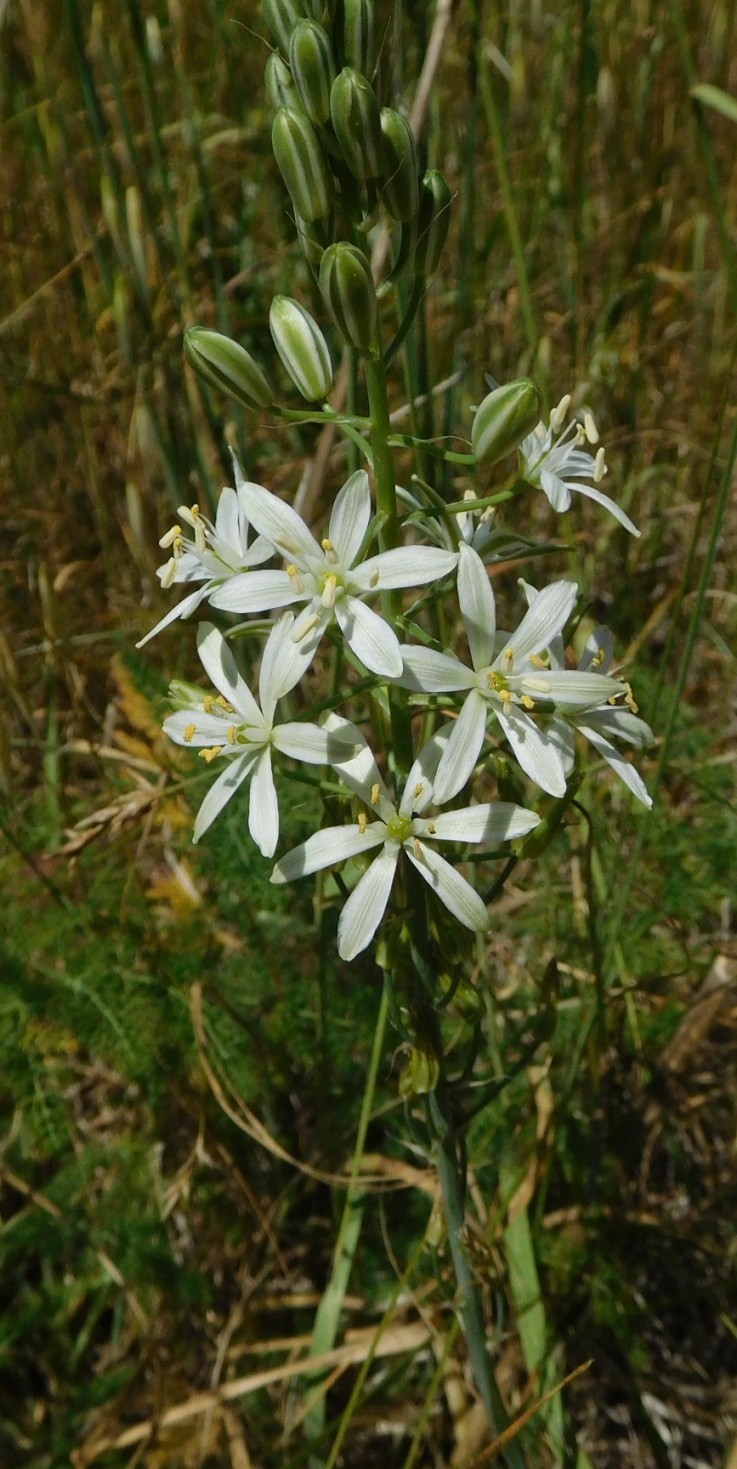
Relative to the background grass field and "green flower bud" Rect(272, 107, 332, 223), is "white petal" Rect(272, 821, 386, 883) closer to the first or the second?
the background grass field

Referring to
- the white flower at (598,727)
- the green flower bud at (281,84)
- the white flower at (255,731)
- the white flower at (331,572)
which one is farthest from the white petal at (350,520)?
the green flower bud at (281,84)

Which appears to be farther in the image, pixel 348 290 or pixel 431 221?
pixel 431 221

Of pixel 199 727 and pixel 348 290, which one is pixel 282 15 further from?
pixel 199 727

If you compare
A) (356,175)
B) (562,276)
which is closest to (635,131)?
(562,276)

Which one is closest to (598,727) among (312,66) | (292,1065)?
(312,66)

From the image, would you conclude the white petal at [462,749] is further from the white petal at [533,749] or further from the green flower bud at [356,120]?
the green flower bud at [356,120]
